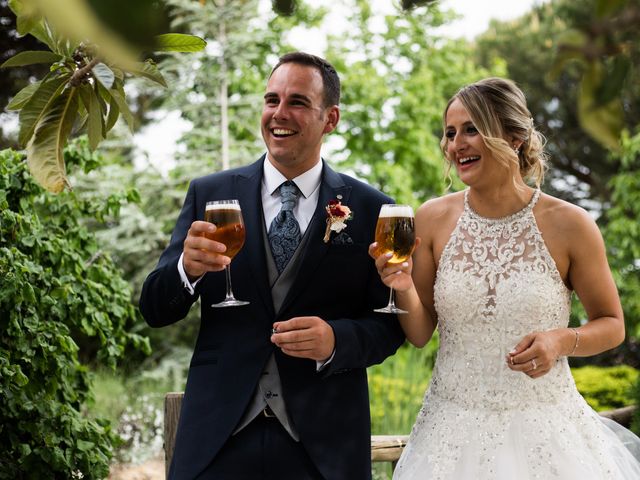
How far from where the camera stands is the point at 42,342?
3115mm

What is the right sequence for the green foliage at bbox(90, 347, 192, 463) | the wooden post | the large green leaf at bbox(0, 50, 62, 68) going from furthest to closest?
the green foliage at bbox(90, 347, 192, 463)
the wooden post
the large green leaf at bbox(0, 50, 62, 68)

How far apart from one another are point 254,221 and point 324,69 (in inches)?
22.7

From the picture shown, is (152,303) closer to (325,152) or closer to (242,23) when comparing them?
(242,23)

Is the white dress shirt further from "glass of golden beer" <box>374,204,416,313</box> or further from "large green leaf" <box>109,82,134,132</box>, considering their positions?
"large green leaf" <box>109,82,134,132</box>

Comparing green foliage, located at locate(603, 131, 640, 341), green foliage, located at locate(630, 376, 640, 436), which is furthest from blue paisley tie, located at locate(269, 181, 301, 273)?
green foliage, located at locate(603, 131, 640, 341)

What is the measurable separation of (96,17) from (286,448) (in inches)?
84.3

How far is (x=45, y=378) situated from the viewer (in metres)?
3.28

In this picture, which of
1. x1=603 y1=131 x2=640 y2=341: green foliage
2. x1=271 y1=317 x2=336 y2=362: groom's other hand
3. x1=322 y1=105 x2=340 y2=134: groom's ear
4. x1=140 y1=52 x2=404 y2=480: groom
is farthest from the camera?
x1=603 y1=131 x2=640 y2=341: green foliage

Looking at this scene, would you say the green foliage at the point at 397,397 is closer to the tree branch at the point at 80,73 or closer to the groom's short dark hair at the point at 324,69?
the groom's short dark hair at the point at 324,69

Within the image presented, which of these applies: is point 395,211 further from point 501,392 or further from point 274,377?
point 501,392

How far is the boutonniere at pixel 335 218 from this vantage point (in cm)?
253

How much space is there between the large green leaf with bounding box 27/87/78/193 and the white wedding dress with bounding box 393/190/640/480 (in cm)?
165

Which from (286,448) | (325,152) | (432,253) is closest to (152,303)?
(286,448)

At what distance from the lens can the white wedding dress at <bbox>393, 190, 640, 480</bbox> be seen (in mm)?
2729
